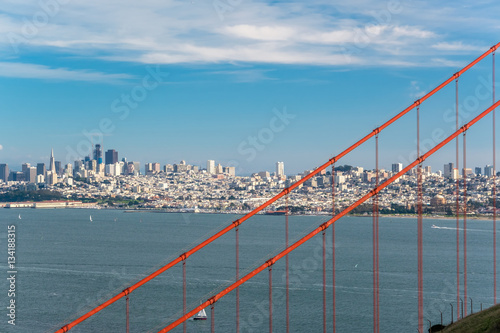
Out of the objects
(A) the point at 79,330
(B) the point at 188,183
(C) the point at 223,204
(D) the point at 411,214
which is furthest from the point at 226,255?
(B) the point at 188,183

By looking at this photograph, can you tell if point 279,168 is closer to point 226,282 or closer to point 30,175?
point 30,175

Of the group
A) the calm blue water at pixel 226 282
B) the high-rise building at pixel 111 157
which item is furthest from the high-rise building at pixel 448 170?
the high-rise building at pixel 111 157

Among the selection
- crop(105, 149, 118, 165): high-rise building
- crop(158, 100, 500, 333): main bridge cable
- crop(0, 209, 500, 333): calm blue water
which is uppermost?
crop(105, 149, 118, 165): high-rise building

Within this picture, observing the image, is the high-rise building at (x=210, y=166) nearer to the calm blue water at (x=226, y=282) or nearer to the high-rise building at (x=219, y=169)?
the high-rise building at (x=219, y=169)

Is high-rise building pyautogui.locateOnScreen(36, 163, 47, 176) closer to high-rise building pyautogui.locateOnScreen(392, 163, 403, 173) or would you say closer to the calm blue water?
high-rise building pyautogui.locateOnScreen(392, 163, 403, 173)

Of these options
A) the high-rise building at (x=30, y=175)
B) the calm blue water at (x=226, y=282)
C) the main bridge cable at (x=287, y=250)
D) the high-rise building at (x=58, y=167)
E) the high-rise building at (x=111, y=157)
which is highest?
the high-rise building at (x=111, y=157)

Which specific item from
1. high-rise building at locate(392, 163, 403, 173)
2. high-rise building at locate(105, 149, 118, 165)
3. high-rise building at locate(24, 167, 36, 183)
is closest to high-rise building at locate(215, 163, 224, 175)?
high-rise building at locate(105, 149, 118, 165)
